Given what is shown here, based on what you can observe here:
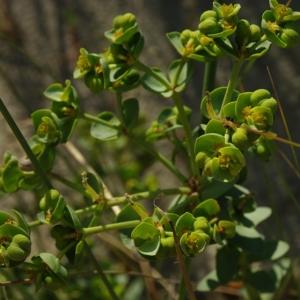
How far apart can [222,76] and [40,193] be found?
0.88m

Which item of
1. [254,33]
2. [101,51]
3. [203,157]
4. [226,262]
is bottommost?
[226,262]

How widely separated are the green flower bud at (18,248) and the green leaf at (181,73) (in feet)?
1.27

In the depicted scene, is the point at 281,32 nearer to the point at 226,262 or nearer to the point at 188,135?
the point at 188,135

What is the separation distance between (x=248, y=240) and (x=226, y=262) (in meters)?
0.08

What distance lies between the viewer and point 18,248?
0.76 meters

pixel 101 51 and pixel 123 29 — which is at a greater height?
pixel 123 29

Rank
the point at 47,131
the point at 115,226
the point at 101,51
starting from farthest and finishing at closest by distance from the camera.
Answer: the point at 101,51 < the point at 47,131 < the point at 115,226

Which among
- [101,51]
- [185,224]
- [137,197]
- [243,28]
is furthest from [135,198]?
[101,51]

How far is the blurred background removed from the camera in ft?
6.29

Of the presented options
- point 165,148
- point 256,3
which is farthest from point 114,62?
point 256,3

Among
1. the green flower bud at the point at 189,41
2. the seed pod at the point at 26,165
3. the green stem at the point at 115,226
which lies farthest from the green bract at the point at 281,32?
the seed pod at the point at 26,165

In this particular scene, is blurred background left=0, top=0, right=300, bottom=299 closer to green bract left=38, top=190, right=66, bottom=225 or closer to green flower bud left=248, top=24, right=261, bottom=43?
green bract left=38, top=190, right=66, bottom=225

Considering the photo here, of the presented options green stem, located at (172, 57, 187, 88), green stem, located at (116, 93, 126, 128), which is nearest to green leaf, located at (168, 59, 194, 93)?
green stem, located at (172, 57, 187, 88)

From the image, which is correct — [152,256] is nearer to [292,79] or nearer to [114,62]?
[114,62]
